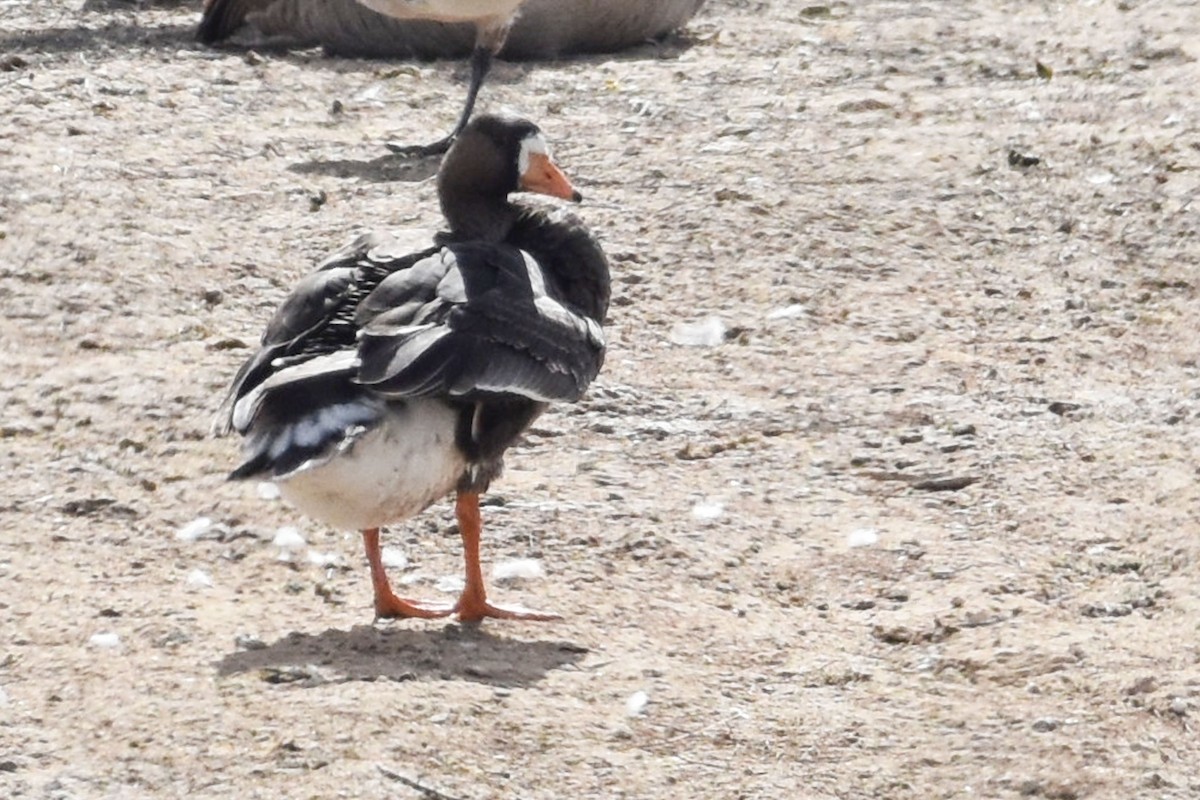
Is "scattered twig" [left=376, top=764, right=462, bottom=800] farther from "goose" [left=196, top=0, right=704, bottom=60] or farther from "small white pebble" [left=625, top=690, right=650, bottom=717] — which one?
"goose" [left=196, top=0, right=704, bottom=60]

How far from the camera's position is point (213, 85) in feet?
33.2

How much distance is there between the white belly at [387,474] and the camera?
4527 millimetres

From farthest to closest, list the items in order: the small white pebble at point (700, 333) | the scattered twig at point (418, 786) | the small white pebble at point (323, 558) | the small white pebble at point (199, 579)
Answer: the small white pebble at point (700, 333) < the small white pebble at point (323, 558) < the small white pebble at point (199, 579) < the scattered twig at point (418, 786)

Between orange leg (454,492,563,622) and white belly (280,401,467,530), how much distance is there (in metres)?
0.21

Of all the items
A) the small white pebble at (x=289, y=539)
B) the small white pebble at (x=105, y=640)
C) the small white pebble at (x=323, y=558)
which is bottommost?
the small white pebble at (x=323, y=558)

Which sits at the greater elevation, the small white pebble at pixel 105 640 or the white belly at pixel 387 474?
the white belly at pixel 387 474

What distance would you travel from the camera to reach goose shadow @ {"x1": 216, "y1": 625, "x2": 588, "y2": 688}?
455 centimetres

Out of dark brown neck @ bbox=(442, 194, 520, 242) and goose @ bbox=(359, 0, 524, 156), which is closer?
dark brown neck @ bbox=(442, 194, 520, 242)

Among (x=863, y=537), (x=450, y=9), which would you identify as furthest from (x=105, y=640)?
(x=450, y=9)

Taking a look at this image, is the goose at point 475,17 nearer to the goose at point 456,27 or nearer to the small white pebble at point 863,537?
the goose at point 456,27

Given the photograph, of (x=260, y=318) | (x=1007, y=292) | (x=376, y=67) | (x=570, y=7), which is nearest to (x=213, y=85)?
(x=376, y=67)

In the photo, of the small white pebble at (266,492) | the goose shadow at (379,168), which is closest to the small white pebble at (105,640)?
the small white pebble at (266,492)

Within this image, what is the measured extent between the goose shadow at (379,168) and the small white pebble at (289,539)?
3432 mm

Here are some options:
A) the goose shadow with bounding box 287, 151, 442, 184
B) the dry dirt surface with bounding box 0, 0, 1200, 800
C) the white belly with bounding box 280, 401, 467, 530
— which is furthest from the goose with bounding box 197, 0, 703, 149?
the white belly with bounding box 280, 401, 467, 530
